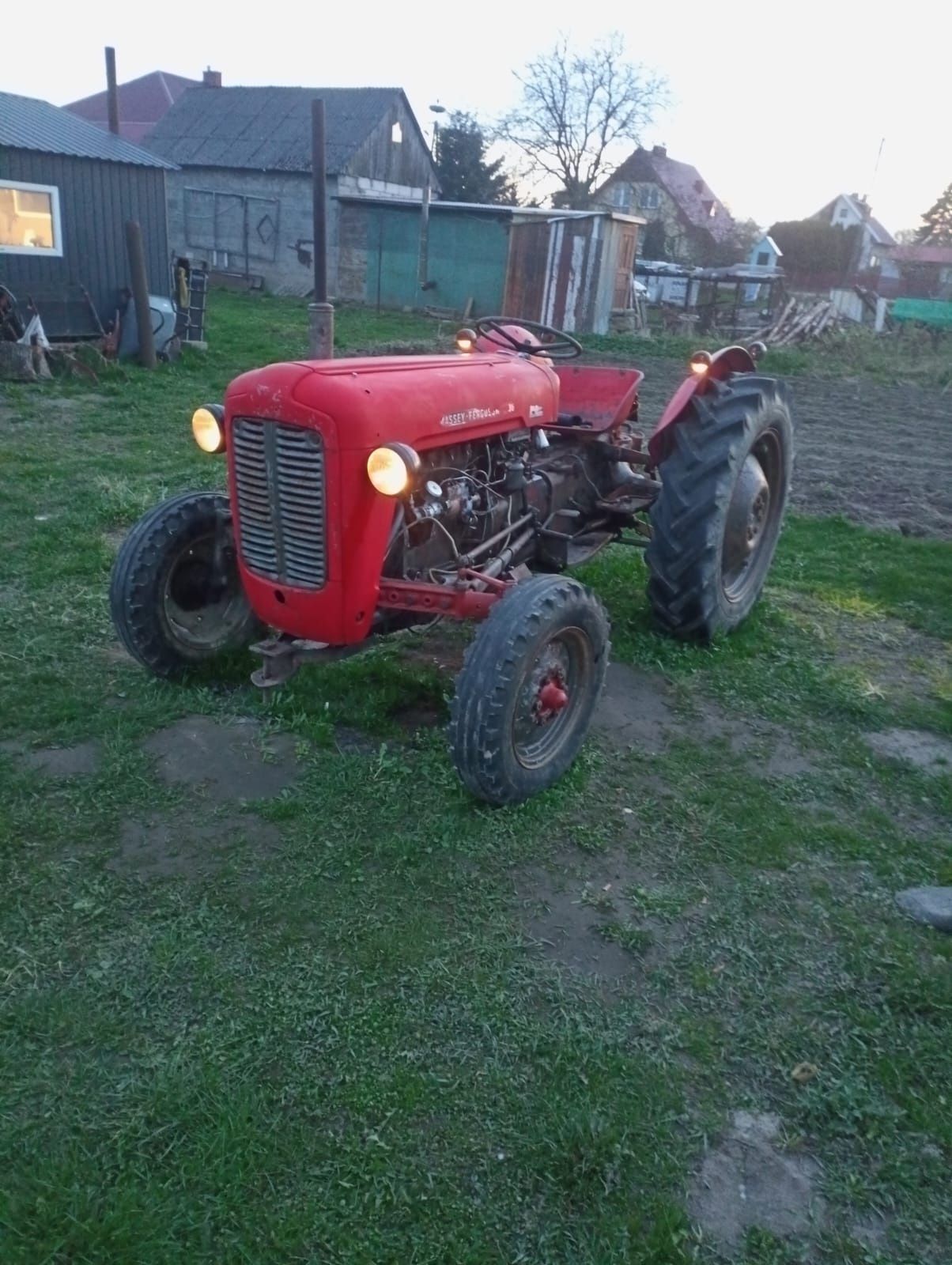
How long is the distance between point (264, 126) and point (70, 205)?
610 inches

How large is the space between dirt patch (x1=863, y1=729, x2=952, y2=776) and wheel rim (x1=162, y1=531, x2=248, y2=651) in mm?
2592

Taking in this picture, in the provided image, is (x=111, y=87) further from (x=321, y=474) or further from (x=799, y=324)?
(x=321, y=474)

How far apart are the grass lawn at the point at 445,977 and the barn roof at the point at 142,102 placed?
149 ft

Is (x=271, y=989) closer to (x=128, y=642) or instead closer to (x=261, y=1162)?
(x=261, y=1162)

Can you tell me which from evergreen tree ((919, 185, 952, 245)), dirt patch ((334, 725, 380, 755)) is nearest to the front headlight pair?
dirt patch ((334, 725, 380, 755))

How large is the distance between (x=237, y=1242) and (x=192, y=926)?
95 centimetres

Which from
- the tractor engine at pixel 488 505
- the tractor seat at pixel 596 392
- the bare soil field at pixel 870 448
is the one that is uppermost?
the tractor seat at pixel 596 392

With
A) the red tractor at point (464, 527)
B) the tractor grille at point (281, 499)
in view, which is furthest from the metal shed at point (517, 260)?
the tractor grille at point (281, 499)

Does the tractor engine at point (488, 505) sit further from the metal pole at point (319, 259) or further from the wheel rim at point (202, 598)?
the metal pole at point (319, 259)

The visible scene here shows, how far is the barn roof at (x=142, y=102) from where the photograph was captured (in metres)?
43.3

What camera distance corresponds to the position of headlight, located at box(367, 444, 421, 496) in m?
3.01

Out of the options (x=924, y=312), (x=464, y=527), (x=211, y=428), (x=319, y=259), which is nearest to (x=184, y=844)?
(x=211, y=428)

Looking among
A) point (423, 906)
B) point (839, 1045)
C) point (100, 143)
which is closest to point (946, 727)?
point (839, 1045)

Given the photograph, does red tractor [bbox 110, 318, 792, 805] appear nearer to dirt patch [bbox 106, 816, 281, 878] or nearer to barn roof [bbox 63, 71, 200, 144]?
dirt patch [bbox 106, 816, 281, 878]
